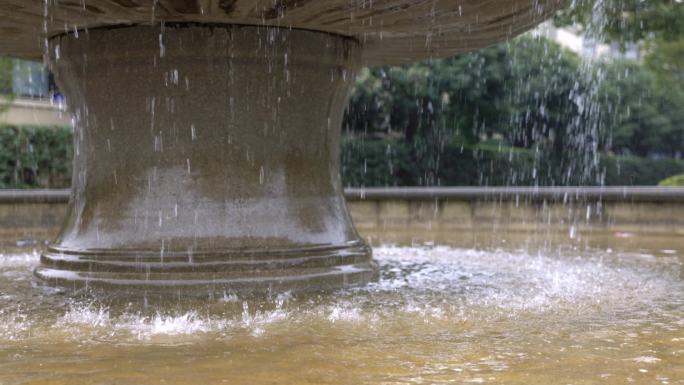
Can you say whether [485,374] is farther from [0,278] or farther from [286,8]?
[0,278]

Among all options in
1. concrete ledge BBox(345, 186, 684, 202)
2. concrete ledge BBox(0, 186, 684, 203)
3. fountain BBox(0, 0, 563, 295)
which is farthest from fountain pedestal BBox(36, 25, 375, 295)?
concrete ledge BBox(345, 186, 684, 202)

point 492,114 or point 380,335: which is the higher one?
point 492,114

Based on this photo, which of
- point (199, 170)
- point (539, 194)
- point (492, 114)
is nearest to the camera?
point (199, 170)

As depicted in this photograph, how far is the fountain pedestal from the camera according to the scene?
4973mm

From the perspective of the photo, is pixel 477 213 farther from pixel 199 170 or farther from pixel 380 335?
pixel 380 335

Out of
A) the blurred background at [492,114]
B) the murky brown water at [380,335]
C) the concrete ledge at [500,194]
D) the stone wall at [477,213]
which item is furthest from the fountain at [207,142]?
the blurred background at [492,114]

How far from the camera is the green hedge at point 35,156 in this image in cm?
1719

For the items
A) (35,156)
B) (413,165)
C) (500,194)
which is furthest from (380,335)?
(413,165)

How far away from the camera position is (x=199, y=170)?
510 cm

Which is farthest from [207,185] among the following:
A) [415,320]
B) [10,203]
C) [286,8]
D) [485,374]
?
[10,203]

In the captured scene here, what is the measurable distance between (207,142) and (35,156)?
1374 cm

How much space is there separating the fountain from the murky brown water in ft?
0.96

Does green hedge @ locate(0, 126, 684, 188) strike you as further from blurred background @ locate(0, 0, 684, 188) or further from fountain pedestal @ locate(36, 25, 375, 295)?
fountain pedestal @ locate(36, 25, 375, 295)

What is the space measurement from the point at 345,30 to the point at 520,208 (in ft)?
15.8
